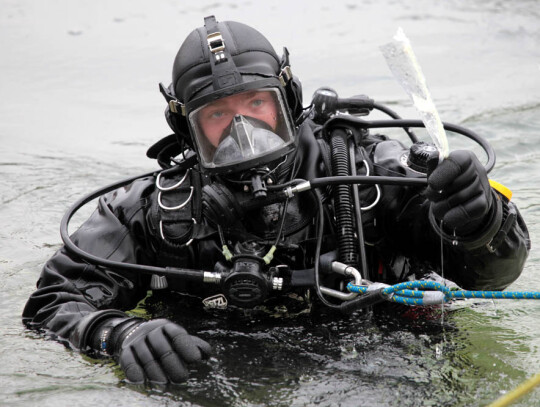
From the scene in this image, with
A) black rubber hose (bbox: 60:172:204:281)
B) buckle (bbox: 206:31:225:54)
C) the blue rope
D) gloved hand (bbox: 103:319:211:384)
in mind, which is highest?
buckle (bbox: 206:31:225:54)

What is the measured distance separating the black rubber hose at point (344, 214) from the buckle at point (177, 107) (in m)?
0.66

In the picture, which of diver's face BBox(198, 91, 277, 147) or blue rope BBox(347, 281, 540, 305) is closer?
blue rope BBox(347, 281, 540, 305)

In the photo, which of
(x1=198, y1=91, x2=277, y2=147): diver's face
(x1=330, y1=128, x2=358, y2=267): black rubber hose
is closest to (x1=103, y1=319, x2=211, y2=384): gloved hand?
(x1=330, y1=128, x2=358, y2=267): black rubber hose

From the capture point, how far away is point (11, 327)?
3.63 m

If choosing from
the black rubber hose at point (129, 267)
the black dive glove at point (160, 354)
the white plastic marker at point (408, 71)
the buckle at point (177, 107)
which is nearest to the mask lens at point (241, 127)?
the buckle at point (177, 107)

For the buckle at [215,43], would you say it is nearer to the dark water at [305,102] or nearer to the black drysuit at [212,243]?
the black drysuit at [212,243]

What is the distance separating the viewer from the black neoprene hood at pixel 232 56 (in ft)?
10.8

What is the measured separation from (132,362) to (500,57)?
6906 mm

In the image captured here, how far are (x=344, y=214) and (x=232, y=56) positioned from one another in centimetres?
80

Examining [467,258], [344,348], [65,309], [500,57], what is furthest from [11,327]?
[500,57]

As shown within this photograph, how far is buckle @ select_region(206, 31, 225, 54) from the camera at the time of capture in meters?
3.28

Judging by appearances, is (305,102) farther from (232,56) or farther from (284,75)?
(232,56)

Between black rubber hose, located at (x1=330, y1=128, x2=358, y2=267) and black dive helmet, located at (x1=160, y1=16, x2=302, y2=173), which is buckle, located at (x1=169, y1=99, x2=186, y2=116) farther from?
black rubber hose, located at (x1=330, y1=128, x2=358, y2=267)

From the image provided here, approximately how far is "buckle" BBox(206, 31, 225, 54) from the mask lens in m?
0.21
